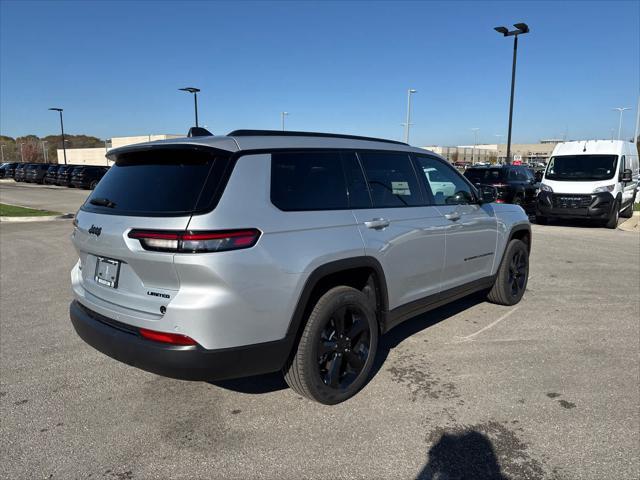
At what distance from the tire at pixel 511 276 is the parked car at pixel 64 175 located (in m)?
33.8

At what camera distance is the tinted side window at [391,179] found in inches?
145

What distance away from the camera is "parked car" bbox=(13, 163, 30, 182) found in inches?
1524

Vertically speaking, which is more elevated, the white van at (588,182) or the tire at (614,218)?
the white van at (588,182)

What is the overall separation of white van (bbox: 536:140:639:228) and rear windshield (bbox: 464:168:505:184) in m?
1.74

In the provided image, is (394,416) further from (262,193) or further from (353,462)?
(262,193)

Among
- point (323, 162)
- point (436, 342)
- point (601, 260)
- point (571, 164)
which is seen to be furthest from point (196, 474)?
point (571, 164)

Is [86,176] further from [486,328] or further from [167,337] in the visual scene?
[167,337]

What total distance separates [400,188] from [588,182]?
11.4 m

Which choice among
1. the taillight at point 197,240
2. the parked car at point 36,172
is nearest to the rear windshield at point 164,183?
the taillight at point 197,240

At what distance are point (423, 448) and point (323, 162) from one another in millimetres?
1958

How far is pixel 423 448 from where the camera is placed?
2855 mm

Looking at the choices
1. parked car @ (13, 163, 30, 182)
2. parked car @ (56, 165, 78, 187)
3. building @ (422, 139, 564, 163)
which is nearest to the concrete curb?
parked car @ (56, 165, 78, 187)

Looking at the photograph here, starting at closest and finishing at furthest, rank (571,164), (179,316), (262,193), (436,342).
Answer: (179,316), (262,193), (436,342), (571,164)

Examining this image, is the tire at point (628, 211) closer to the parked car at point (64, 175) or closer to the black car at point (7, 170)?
the parked car at point (64, 175)
